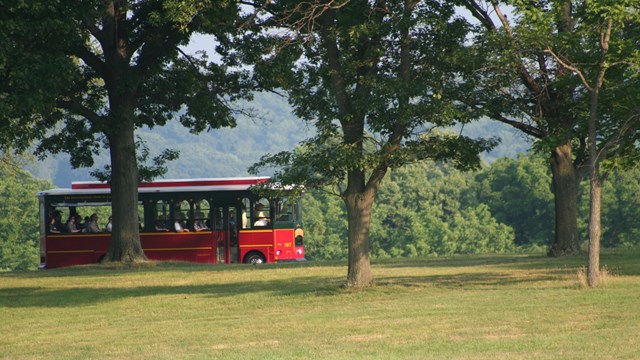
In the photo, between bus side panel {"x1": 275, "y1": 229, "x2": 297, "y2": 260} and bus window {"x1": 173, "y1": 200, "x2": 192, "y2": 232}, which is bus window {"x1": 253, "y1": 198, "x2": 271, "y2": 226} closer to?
bus side panel {"x1": 275, "y1": 229, "x2": 297, "y2": 260}

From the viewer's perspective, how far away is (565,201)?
36.4 m

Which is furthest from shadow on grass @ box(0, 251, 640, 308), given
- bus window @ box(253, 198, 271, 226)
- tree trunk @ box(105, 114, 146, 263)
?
bus window @ box(253, 198, 271, 226)

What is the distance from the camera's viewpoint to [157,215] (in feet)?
140

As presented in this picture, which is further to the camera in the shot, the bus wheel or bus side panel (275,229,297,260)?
bus side panel (275,229,297,260)

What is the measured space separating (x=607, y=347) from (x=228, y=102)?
25.7 metres

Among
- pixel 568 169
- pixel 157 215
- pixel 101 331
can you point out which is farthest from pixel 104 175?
pixel 101 331

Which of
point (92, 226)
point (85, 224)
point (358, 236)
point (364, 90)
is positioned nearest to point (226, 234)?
point (92, 226)

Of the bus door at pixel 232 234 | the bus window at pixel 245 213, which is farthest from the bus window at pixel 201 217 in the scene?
the bus window at pixel 245 213

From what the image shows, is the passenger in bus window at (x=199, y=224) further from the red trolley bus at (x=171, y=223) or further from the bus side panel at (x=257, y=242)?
the bus side panel at (x=257, y=242)

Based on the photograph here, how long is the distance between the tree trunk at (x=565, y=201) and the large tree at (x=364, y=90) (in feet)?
33.5

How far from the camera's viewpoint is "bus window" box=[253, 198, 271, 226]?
4312 centimetres

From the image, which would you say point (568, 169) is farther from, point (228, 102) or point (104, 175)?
point (104, 175)

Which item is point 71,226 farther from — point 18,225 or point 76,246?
point 18,225

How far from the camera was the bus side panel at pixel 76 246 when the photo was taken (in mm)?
42531
